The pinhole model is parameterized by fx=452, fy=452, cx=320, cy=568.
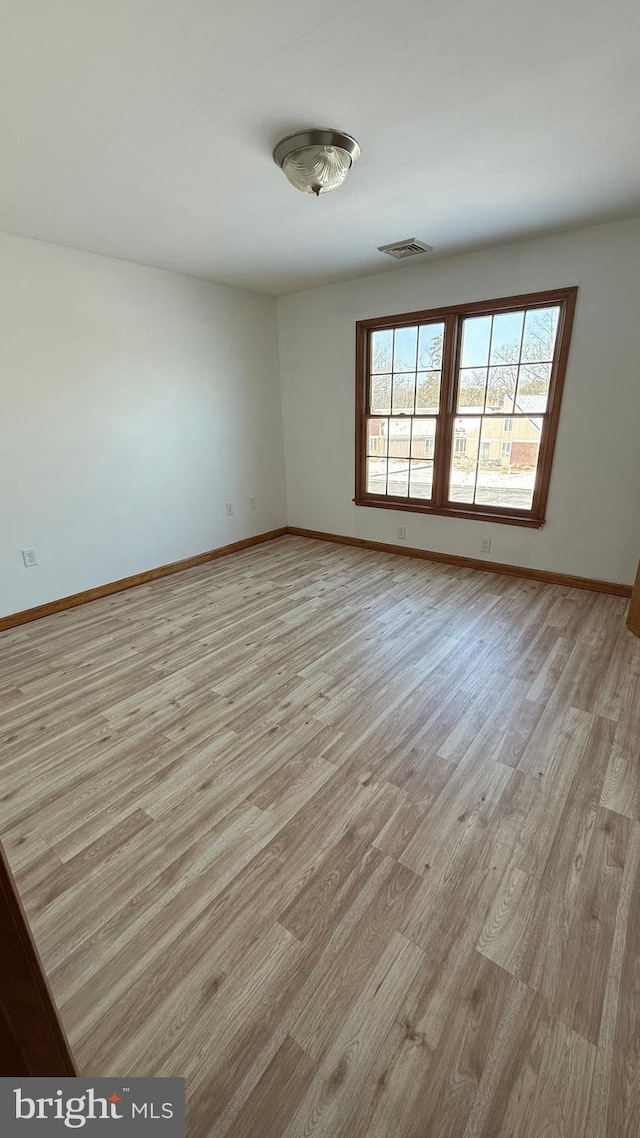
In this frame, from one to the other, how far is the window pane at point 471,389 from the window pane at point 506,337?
0.16 meters

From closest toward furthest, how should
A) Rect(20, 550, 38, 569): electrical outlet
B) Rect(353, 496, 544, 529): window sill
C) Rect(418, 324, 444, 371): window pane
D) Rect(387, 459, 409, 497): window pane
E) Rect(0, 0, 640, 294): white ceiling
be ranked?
Rect(0, 0, 640, 294): white ceiling
Rect(20, 550, 38, 569): electrical outlet
Rect(353, 496, 544, 529): window sill
Rect(418, 324, 444, 371): window pane
Rect(387, 459, 409, 497): window pane

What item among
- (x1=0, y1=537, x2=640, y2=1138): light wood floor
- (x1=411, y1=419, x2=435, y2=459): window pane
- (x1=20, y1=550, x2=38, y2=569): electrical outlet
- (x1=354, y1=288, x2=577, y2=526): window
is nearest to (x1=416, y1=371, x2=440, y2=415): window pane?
(x1=354, y1=288, x2=577, y2=526): window

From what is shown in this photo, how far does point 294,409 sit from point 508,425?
2.34m

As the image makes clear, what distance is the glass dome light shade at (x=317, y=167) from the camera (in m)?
2.01

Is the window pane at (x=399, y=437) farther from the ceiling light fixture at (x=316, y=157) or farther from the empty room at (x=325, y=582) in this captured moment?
the ceiling light fixture at (x=316, y=157)

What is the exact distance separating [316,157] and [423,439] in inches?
101

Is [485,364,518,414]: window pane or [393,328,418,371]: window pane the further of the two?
[393,328,418,371]: window pane

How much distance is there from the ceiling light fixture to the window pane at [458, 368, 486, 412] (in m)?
2.09

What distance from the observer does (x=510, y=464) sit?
12.6 feet

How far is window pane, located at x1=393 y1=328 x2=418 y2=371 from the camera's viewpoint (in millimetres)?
4131

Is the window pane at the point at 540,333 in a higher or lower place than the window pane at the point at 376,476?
higher

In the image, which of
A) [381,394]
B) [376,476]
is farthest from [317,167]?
[376,476]

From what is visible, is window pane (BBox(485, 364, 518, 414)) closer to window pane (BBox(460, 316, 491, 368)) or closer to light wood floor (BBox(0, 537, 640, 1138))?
window pane (BBox(460, 316, 491, 368))

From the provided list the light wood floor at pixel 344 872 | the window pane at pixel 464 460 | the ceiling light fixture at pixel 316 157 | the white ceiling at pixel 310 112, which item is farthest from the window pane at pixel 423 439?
the ceiling light fixture at pixel 316 157
